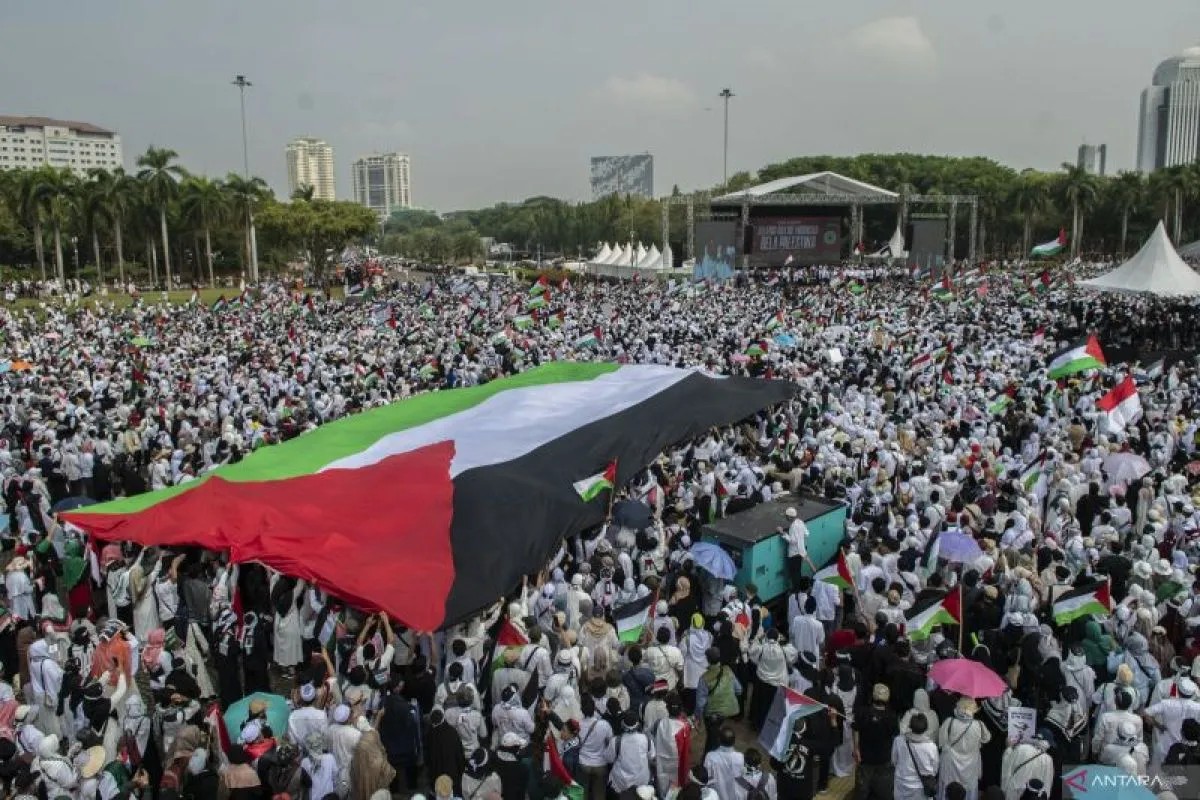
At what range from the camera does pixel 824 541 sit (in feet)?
32.6

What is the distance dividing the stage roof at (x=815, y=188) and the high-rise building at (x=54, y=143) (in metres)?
134

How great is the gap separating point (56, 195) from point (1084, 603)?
49.3 meters

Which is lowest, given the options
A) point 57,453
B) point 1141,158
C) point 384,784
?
point 384,784

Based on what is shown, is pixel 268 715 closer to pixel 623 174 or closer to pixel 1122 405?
pixel 1122 405

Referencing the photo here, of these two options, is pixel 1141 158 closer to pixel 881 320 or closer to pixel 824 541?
pixel 881 320

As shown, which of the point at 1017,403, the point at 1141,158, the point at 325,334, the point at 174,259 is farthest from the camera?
the point at 1141,158

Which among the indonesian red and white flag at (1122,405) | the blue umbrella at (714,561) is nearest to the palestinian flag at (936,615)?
the blue umbrella at (714,561)

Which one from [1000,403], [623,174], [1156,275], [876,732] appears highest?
[623,174]

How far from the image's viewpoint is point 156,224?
2148 inches

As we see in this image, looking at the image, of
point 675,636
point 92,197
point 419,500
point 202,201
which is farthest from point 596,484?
point 202,201

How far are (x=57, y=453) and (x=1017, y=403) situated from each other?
14.4 m

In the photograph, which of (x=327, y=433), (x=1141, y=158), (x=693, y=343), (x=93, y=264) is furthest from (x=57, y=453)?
(x=1141, y=158)

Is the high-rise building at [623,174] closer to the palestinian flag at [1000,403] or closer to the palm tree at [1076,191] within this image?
the palm tree at [1076,191]

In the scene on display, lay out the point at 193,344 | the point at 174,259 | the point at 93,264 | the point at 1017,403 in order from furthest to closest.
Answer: the point at 174,259 < the point at 93,264 < the point at 193,344 < the point at 1017,403
